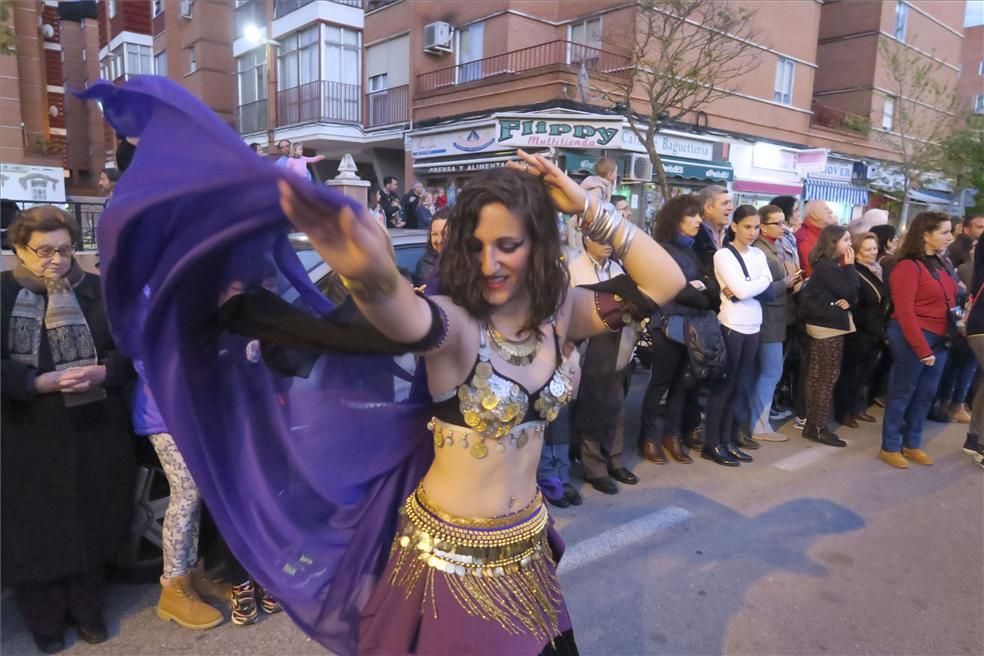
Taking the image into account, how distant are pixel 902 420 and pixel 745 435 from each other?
3.82 feet

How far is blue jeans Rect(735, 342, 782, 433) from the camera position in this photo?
549cm

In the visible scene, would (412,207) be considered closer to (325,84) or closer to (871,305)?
(871,305)

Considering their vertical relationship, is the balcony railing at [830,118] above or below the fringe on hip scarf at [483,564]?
above

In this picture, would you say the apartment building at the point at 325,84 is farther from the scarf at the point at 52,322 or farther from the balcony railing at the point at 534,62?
the scarf at the point at 52,322

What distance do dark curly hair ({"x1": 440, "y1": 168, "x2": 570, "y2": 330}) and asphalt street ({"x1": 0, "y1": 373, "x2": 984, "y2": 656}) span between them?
1851 millimetres

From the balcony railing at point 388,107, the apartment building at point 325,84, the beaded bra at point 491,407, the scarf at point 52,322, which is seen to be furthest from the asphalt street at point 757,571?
the apartment building at point 325,84

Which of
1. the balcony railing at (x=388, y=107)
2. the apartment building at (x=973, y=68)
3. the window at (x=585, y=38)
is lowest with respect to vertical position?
the balcony railing at (x=388, y=107)

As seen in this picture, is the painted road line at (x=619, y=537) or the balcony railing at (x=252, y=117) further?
the balcony railing at (x=252, y=117)

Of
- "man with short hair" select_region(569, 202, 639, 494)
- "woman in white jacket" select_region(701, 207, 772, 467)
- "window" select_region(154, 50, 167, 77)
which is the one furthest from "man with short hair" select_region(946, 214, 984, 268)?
"window" select_region(154, 50, 167, 77)

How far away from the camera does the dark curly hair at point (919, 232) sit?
16.0 feet

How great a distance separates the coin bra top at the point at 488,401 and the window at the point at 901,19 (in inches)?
1096

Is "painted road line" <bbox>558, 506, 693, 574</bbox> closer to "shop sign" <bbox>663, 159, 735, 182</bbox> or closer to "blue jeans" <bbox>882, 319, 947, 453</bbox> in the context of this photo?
"blue jeans" <bbox>882, 319, 947, 453</bbox>

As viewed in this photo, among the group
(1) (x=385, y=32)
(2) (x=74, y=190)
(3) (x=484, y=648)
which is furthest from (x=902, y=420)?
(2) (x=74, y=190)

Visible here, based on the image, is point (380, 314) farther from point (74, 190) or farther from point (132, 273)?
point (74, 190)
